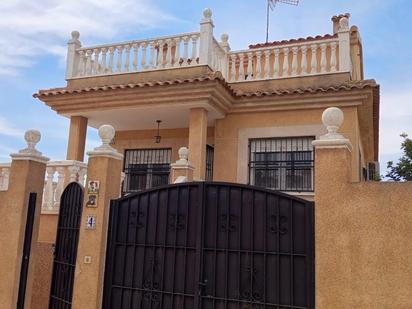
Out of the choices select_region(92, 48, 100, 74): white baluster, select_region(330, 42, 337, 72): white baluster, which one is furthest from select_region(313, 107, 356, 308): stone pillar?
select_region(92, 48, 100, 74): white baluster

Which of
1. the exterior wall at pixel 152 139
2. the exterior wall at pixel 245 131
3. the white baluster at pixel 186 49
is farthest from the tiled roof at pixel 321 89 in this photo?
the exterior wall at pixel 152 139

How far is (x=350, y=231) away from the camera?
4070 millimetres

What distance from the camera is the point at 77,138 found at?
32.7ft

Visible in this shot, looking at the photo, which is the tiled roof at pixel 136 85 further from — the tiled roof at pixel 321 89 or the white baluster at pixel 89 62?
the white baluster at pixel 89 62

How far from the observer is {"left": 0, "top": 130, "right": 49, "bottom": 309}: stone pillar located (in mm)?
5859

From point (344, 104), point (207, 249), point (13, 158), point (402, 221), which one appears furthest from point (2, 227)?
point (344, 104)

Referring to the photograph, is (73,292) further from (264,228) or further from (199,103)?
(199,103)

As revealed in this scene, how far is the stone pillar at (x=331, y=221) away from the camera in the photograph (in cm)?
404

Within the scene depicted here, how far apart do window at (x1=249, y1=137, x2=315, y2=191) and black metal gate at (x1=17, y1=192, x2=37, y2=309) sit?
191 inches

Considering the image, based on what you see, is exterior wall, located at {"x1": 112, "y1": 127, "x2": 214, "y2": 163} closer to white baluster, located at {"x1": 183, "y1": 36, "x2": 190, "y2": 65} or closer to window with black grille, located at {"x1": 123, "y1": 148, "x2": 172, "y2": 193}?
window with black grille, located at {"x1": 123, "y1": 148, "x2": 172, "y2": 193}

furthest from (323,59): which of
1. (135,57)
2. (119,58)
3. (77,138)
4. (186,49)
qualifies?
(77,138)

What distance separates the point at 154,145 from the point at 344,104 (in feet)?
16.7

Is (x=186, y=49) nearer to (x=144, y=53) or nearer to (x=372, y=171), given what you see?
(x=144, y=53)

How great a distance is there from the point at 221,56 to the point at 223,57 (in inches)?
3.7
